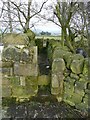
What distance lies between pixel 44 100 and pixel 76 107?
0.43 m

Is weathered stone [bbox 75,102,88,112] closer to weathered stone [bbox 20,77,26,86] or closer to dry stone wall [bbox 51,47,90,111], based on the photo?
dry stone wall [bbox 51,47,90,111]

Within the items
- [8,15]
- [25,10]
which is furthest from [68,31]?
[8,15]

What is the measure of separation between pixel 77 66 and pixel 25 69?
0.65 meters

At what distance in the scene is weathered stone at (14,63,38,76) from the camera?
261 cm

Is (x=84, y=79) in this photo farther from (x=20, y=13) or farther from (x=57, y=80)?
(x=20, y=13)

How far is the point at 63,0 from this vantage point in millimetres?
4059

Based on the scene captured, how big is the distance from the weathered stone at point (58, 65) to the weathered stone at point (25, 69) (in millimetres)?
228

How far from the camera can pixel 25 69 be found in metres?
2.62

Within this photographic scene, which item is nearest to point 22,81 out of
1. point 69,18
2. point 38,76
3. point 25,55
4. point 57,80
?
point 38,76

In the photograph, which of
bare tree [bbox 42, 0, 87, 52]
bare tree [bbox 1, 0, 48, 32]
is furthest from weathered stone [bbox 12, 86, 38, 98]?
bare tree [bbox 1, 0, 48, 32]

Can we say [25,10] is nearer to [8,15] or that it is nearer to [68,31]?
[8,15]

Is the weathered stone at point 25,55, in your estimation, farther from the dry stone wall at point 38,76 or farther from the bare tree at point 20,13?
the bare tree at point 20,13

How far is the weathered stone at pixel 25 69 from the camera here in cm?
261

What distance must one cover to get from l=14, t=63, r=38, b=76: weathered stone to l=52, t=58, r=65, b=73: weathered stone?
228 mm
